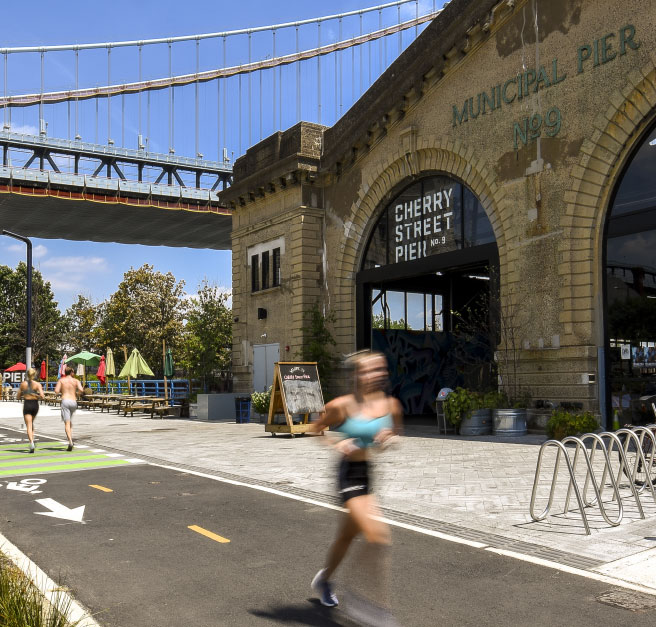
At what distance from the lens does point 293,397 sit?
1934 centimetres

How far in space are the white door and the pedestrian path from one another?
34.6 ft

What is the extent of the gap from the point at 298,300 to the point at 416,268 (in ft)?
18.1

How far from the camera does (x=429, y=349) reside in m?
28.1

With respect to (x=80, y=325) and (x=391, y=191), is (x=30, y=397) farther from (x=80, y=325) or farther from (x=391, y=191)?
(x=80, y=325)

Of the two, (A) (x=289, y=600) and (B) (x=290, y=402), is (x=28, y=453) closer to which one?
(B) (x=290, y=402)

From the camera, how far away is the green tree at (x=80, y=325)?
66.6 meters

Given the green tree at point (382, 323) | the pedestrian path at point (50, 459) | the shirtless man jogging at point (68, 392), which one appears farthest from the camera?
the green tree at point (382, 323)

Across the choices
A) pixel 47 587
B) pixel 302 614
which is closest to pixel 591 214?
pixel 302 614

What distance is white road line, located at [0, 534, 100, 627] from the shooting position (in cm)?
486

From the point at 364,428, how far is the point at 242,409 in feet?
69.6

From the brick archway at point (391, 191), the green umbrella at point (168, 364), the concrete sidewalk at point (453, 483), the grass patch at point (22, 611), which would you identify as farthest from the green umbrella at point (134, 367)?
the grass patch at point (22, 611)

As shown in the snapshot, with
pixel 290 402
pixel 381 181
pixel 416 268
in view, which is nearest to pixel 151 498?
pixel 290 402

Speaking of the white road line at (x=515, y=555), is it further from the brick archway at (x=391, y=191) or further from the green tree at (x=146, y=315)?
the green tree at (x=146, y=315)

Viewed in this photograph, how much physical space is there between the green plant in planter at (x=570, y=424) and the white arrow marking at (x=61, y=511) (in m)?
10.6
